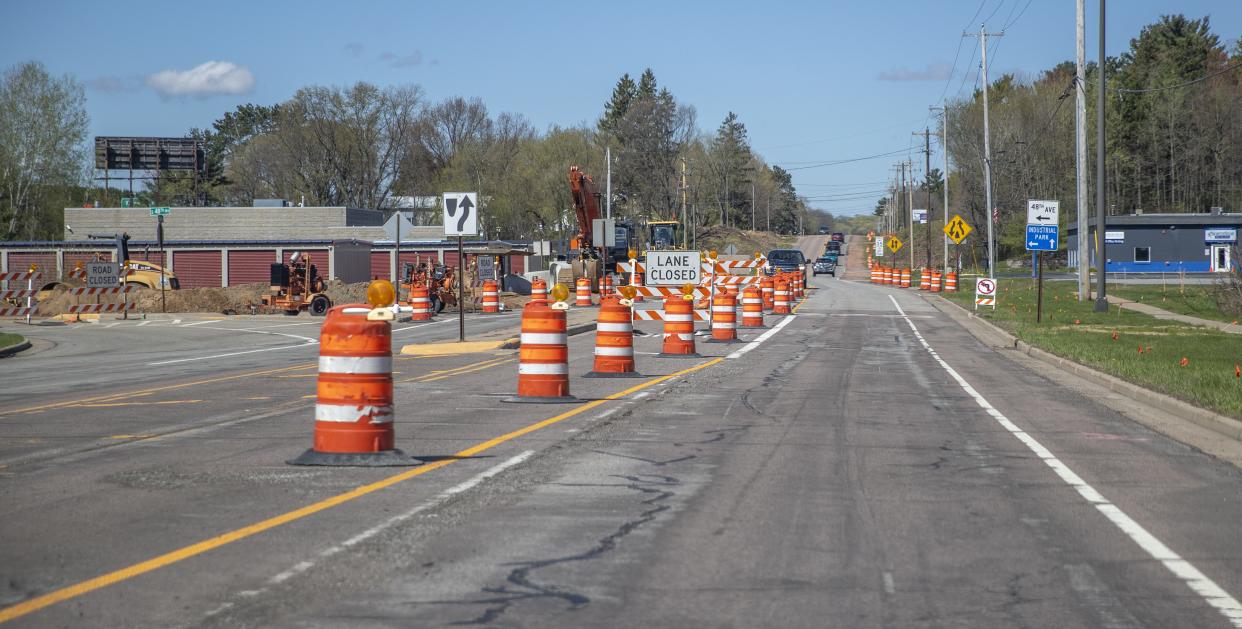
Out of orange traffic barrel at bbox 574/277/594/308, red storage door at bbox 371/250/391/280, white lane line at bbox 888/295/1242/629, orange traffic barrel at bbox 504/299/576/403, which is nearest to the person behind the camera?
white lane line at bbox 888/295/1242/629

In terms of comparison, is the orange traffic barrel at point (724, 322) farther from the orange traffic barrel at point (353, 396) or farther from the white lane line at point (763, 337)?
the orange traffic barrel at point (353, 396)

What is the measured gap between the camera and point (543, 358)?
48.5 feet

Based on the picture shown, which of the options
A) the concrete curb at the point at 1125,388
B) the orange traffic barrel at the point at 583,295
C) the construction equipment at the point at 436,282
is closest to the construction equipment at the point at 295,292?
the construction equipment at the point at 436,282

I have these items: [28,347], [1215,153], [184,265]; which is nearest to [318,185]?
[184,265]

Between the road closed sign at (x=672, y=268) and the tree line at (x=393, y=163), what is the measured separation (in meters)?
69.2

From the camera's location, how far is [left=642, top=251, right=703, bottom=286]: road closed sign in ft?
86.1

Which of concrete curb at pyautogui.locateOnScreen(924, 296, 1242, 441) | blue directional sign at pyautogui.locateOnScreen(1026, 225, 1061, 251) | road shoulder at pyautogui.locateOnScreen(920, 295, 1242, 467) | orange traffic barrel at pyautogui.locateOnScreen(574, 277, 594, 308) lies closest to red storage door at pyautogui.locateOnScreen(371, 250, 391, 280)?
orange traffic barrel at pyautogui.locateOnScreen(574, 277, 594, 308)

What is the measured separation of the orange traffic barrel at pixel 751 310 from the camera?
34094 millimetres

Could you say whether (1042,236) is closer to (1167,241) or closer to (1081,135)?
(1081,135)

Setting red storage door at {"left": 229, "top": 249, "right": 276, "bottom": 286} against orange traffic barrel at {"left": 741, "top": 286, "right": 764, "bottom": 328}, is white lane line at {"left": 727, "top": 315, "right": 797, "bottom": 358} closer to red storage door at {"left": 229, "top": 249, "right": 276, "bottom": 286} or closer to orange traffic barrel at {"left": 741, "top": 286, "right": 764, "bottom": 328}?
orange traffic barrel at {"left": 741, "top": 286, "right": 764, "bottom": 328}

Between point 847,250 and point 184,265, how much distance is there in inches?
4015

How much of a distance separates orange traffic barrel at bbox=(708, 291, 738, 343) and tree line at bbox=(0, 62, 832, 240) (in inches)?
2705

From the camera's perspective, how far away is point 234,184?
399ft

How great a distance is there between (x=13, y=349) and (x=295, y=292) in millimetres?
16153
